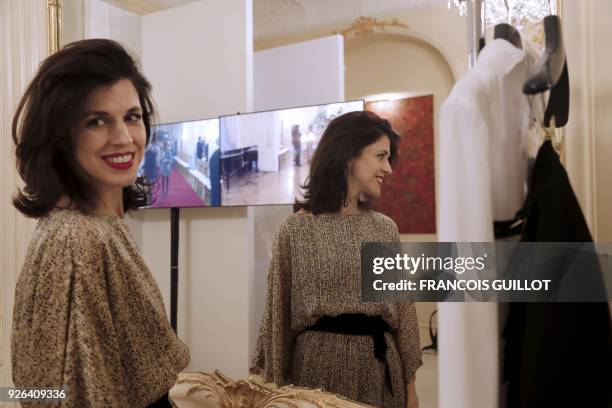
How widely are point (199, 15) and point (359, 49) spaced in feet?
1.66

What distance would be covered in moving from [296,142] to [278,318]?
38cm

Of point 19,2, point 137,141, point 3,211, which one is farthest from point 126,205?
point 19,2

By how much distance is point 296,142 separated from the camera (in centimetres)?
115

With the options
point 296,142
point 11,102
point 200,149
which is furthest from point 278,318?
point 11,102

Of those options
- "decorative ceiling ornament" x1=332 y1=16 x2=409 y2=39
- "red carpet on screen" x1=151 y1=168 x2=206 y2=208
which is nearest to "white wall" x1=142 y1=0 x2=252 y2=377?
"red carpet on screen" x1=151 y1=168 x2=206 y2=208

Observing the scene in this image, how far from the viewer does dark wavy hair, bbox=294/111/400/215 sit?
41.6 inches

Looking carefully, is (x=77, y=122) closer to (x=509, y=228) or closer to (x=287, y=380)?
(x=287, y=380)

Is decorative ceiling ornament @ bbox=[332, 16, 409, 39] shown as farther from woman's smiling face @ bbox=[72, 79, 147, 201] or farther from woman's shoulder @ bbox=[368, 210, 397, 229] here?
woman's smiling face @ bbox=[72, 79, 147, 201]

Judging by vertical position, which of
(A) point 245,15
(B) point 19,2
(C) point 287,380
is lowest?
(C) point 287,380

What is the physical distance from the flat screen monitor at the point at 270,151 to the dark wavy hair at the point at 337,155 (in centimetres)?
2

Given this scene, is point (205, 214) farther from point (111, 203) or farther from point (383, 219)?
point (383, 219)

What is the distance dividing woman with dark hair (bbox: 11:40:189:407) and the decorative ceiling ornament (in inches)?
18.9

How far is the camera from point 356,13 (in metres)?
1.09

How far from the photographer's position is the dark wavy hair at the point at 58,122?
1.05 metres
